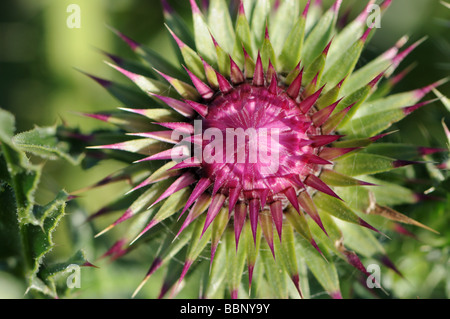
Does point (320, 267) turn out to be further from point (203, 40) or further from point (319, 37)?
point (203, 40)

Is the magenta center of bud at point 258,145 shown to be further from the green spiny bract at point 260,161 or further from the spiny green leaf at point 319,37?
the spiny green leaf at point 319,37

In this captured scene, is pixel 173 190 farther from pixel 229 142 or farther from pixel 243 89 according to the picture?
pixel 243 89

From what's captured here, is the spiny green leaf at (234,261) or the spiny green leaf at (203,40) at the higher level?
the spiny green leaf at (203,40)

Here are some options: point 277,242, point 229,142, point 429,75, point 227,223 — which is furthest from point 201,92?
point 429,75

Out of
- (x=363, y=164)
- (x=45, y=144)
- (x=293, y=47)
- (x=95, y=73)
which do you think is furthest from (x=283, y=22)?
(x=95, y=73)

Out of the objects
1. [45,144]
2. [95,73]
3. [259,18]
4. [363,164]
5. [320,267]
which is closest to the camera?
[363,164]

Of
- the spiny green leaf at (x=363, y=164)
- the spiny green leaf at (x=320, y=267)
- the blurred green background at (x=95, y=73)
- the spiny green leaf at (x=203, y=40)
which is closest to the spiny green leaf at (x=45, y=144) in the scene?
the blurred green background at (x=95, y=73)

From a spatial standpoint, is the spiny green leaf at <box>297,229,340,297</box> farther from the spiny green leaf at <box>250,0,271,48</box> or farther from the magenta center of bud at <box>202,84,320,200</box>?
the spiny green leaf at <box>250,0,271,48</box>
